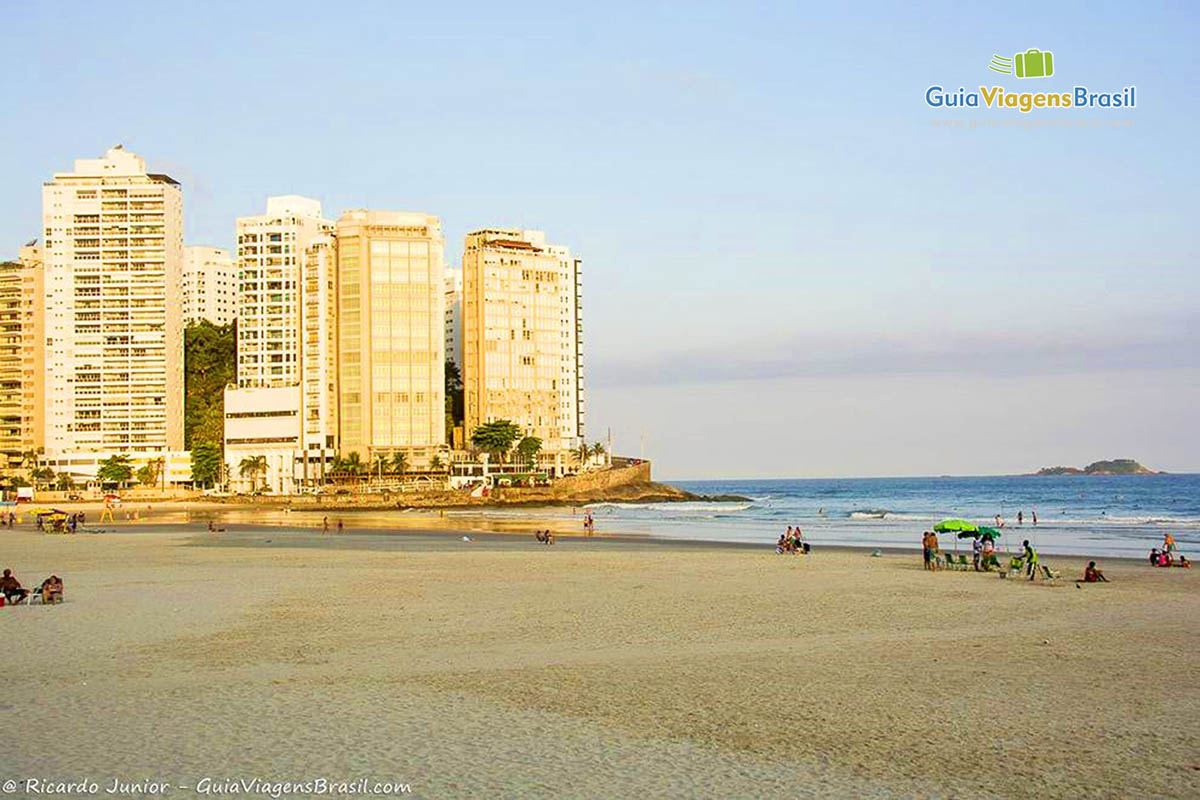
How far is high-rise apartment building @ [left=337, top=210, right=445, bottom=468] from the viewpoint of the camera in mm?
134250

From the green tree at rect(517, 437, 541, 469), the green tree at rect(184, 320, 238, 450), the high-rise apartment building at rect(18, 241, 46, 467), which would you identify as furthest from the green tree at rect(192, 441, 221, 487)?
the green tree at rect(517, 437, 541, 469)

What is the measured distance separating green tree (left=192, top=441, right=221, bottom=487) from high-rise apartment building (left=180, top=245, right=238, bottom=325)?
47055 millimetres

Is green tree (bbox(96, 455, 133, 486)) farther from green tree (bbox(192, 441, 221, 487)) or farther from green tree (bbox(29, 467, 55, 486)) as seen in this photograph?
green tree (bbox(192, 441, 221, 487))

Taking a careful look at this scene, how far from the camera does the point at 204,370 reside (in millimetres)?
169250

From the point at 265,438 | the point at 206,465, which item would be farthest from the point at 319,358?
the point at 206,465

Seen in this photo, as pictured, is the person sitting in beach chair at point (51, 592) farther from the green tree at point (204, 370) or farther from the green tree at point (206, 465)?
the green tree at point (204, 370)

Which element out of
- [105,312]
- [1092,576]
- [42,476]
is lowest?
[1092,576]

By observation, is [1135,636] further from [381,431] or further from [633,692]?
[381,431]

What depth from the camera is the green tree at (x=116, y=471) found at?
466 ft

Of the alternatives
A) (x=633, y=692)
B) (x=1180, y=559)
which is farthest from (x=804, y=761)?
(x=1180, y=559)

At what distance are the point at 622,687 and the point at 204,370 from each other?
540 ft

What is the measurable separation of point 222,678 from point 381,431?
12173 cm

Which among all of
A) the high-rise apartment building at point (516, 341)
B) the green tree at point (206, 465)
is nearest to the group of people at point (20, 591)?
the high-rise apartment building at point (516, 341)

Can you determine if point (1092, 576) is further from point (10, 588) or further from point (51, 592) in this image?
point (10, 588)
